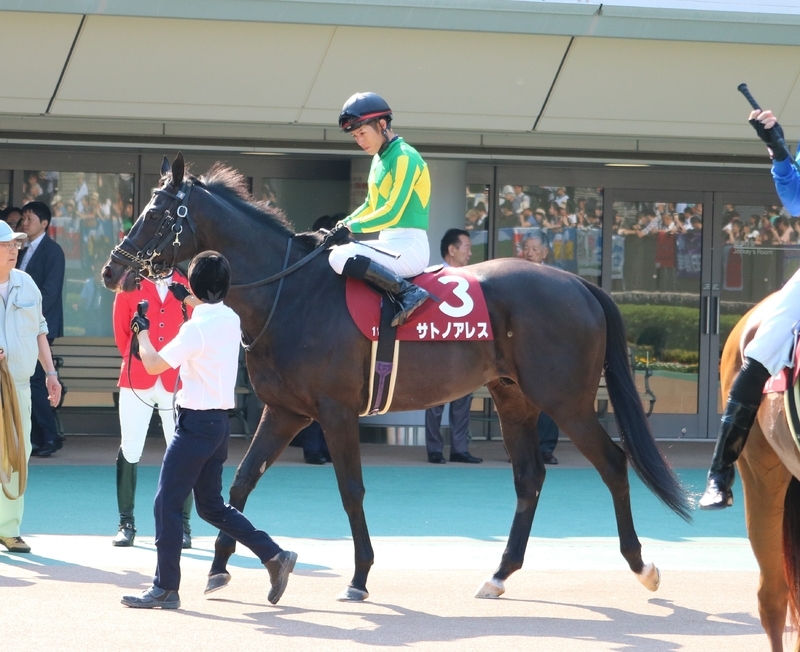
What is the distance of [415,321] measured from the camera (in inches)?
259

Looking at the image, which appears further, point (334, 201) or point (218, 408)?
point (334, 201)

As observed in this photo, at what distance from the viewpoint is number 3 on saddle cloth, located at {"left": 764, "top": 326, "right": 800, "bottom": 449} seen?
459 centimetres

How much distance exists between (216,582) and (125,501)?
1.64m

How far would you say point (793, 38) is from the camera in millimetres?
10500

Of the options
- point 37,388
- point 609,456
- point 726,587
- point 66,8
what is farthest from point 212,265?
point 37,388

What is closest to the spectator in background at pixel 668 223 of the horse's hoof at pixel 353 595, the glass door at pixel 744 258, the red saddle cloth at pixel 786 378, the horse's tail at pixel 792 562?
the glass door at pixel 744 258

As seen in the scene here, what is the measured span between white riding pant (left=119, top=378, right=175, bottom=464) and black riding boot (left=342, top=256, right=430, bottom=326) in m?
1.81

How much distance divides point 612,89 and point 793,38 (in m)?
1.57

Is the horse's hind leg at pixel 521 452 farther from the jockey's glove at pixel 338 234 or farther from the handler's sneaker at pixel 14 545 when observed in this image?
the handler's sneaker at pixel 14 545

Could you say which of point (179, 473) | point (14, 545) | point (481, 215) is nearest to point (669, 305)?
point (481, 215)

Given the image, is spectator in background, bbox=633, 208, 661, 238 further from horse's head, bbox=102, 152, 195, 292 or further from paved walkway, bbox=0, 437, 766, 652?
horse's head, bbox=102, 152, 195, 292

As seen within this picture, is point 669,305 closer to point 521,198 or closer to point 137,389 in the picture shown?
point 521,198

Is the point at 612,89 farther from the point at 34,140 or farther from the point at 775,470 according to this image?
the point at 775,470

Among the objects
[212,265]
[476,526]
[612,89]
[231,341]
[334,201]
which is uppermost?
[612,89]
